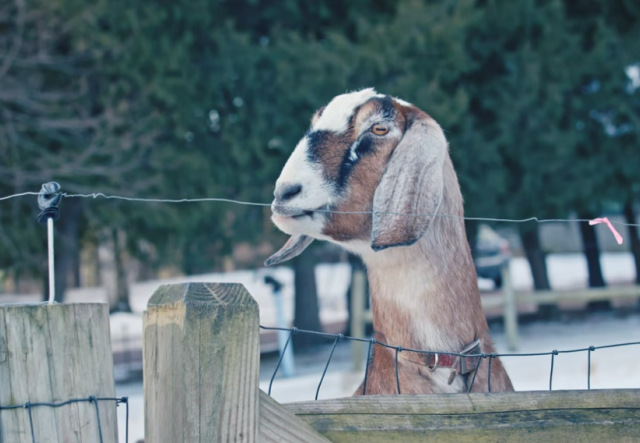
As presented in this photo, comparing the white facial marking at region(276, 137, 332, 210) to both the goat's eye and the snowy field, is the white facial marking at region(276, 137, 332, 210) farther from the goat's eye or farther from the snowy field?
the snowy field

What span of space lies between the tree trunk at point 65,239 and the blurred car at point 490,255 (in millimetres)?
8070

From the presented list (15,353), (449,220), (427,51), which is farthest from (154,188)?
(15,353)

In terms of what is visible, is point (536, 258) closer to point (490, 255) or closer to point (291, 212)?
point (490, 255)

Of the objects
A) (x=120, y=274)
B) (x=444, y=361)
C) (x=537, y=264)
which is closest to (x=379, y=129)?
(x=444, y=361)

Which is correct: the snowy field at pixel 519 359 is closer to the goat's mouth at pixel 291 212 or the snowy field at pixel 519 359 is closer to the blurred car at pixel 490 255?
the blurred car at pixel 490 255

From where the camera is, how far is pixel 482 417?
69.1 inches

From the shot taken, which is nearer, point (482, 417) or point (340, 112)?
point (482, 417)

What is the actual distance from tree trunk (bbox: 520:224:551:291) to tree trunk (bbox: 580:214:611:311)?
3.73ft

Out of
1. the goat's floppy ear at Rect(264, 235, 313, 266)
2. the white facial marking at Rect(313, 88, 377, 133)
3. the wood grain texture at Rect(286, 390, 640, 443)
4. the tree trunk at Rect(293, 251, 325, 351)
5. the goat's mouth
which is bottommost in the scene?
the tree trunk at Rect(293, 251, 325, 351)

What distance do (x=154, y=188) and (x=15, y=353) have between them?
886 centimetres

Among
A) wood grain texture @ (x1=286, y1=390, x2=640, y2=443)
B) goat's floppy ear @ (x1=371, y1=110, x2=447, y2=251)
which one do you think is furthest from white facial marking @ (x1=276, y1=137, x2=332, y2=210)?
wood grain texture @ (x1=286, y1=390, x2=640, y2=443)

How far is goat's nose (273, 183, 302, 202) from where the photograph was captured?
2.70 meters

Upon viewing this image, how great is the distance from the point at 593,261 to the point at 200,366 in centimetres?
1665

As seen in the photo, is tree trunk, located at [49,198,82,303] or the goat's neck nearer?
the goat's neck
